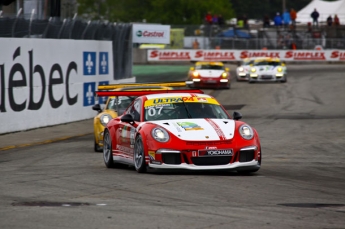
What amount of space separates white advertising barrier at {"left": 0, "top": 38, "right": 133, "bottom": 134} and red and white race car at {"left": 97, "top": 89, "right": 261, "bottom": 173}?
8976 millimetres

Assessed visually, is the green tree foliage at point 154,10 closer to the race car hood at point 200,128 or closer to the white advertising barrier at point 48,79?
the white advertising barrier at point 48,79

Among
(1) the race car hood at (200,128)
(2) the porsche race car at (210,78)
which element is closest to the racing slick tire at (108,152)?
(1) the race car hood at (200,128)

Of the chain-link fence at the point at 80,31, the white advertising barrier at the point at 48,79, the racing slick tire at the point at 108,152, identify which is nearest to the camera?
the racing slick tire at the point at 108,152

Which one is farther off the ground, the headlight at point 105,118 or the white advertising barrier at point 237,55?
the headlight at point 105,118

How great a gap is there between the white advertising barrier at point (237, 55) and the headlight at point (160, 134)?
4611cm

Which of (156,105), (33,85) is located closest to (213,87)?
(33,85)

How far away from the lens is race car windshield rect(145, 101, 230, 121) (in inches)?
503

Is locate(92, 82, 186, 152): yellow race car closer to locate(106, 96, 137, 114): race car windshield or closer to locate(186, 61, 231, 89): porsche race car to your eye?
locate(106, 96, 137, 114): race car windshield

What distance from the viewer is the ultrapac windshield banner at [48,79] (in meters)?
21.7

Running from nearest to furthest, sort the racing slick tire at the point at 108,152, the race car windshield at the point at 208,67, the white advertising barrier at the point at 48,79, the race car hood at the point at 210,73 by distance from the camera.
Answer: the racing slick tire at the point at 108,152
the white advertising barrier at the point at 48,79
the race car hood at the point at 210,73
the race car windshield at the point at 208,67

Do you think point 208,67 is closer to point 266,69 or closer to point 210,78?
point 210,78

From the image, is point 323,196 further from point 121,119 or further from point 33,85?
point 33,85

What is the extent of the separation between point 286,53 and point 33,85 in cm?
3862

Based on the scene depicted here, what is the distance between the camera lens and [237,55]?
58.8 m
